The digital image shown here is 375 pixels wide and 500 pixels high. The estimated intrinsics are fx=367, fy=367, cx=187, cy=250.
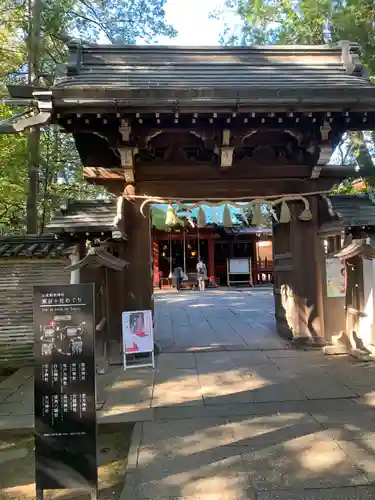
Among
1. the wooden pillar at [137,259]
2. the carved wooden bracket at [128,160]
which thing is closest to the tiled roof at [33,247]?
the wooden pillar at [137,259]

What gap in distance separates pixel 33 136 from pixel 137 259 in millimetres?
6390

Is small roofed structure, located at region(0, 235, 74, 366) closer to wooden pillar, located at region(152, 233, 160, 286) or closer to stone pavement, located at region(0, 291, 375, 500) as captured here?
stone pavement, located at region(0, 291, 375, 500)

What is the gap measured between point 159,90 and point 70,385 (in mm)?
4505

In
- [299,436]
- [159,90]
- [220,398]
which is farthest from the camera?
[159,90]

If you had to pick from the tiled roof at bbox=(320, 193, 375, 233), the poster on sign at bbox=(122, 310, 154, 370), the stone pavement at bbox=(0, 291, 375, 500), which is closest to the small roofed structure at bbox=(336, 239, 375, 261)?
the tiled roof at bbox=(320, 193, 375, 233)

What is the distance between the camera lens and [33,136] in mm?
11023

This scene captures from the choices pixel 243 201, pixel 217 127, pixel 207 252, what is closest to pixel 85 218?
pixel 217 127

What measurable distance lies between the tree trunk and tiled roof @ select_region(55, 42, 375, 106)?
424 cm

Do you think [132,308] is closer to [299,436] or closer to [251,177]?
[251,177]

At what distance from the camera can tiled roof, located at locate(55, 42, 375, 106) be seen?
5754 mm

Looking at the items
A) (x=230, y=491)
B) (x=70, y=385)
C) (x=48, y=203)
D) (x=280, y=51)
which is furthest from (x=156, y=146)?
(x=48, y=203)

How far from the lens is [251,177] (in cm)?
739

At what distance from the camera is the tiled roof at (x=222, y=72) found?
5.75m

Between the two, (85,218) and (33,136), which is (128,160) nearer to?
(85,218)
